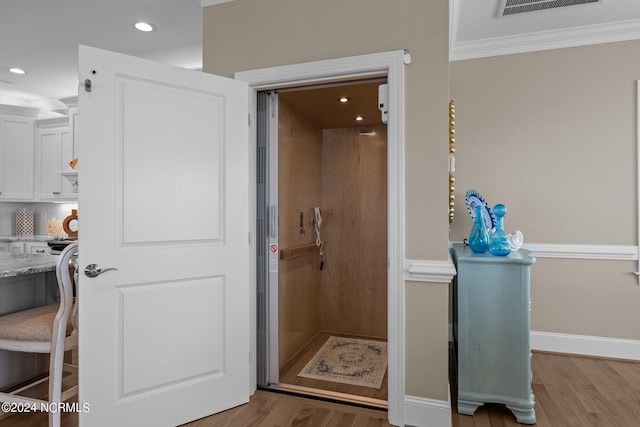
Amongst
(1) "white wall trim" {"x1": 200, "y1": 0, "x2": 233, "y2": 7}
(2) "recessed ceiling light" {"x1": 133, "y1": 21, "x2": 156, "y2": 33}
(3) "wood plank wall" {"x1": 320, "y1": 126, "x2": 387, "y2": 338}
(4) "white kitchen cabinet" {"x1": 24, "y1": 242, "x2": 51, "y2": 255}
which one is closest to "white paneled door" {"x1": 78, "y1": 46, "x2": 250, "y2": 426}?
(1) "white wall trim" {"x1": 200, "y1": 0, "x2": 233, "y2": 7}

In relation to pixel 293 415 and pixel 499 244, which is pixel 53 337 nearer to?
pixel 293 415

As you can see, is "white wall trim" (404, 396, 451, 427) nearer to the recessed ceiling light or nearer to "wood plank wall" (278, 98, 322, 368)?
"wood plank wall" (278, 98, 322, 368)

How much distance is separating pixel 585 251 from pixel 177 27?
3.75 meters

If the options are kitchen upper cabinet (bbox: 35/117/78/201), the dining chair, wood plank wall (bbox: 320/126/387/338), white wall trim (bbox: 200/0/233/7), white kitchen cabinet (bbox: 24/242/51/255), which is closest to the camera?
the dining chair

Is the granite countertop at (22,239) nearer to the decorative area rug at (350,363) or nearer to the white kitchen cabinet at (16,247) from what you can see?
the white kitchen cabinet at (16,247)

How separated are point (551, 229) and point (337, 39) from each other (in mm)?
2335

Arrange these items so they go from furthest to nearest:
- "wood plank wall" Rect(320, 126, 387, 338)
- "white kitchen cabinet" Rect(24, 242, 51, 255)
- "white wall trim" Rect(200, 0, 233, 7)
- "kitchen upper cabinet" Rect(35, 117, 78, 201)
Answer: "kitchen upper cabinet" Rect(35, 117, 78, 201)
"white kitchen cabinet" Rect(24, 242, 51, 255)
"wood plank wall" Rect(320, 126, 387, 338)
"white wall trim" Rect(200, 0, 233, 7)

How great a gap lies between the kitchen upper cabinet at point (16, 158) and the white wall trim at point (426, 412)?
537cm

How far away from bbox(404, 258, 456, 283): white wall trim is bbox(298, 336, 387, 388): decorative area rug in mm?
1053

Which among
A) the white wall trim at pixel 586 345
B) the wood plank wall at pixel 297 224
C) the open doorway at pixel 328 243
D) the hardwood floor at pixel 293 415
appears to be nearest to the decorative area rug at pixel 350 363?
the open doorway at pixel 328 243

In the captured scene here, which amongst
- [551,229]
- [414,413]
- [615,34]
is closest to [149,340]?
[414,413]

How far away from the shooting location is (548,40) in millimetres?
3109

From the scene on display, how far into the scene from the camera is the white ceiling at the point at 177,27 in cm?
274

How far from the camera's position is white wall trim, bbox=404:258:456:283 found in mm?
2051
